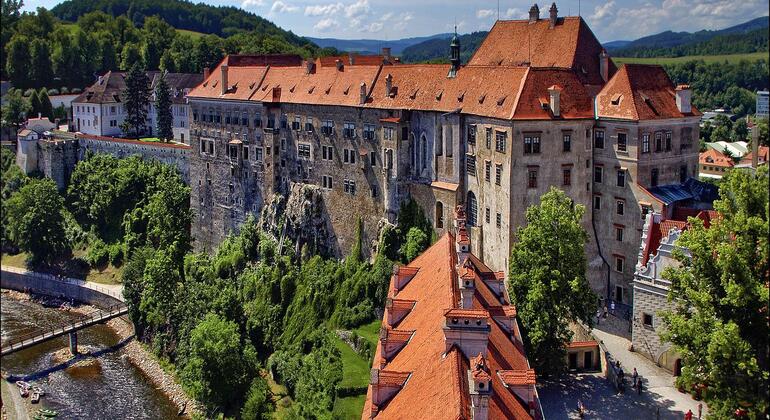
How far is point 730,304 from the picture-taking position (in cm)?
2562

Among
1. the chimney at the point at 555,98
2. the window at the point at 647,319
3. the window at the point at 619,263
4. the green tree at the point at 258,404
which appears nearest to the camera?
the window at the point at 647,319

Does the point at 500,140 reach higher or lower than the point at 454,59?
lower

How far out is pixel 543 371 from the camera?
39969mm

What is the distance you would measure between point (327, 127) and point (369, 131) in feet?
16.5

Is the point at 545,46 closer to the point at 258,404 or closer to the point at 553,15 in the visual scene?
the point at 553,15

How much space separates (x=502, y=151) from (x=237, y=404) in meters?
22.2

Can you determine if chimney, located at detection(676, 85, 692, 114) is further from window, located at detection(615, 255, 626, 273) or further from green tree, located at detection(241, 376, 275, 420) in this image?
green tree, located at detection(241, 376, 275, 420)

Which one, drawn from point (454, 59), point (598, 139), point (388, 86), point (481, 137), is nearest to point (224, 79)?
point (388, 86)

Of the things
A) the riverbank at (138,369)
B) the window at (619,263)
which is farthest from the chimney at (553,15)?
the riverbank at (138,369)

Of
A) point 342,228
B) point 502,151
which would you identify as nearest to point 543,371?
point 502,151

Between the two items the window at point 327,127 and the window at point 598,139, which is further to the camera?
the window at point 327,127

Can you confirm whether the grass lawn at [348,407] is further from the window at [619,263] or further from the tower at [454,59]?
the tower at [454,59]

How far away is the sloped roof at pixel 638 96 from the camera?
→ 4791cm

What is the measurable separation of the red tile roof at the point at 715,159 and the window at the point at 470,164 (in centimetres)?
4713
